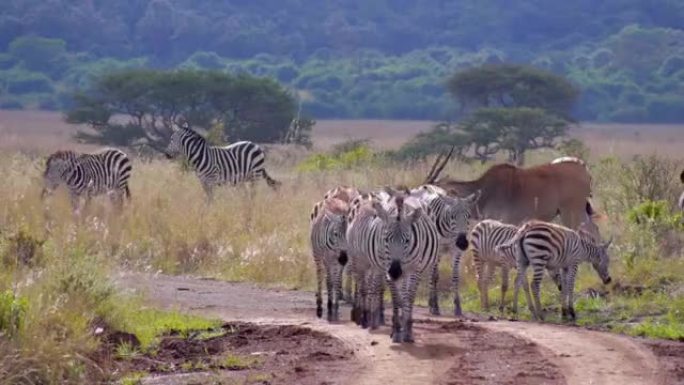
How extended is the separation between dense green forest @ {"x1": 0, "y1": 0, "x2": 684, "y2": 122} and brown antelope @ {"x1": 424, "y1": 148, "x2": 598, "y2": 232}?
5505cm

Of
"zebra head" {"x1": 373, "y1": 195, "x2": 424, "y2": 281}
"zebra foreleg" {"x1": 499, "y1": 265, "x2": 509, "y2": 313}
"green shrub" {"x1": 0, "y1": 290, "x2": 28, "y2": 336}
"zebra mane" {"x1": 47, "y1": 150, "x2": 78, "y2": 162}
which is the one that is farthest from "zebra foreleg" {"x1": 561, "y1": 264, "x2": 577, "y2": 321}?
"zebra mane" {"x1": 47, "y1": 150, "x2": 78, "y2": 162}

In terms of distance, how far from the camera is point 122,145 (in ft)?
142

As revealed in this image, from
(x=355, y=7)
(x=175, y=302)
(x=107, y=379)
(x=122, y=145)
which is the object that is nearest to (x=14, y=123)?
(x=122, y=145)

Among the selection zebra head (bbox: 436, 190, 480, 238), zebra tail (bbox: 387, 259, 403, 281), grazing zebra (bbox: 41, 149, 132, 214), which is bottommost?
zebra tail (bbox: 387, 259, 403, 281)

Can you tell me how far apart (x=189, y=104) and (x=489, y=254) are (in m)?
30.2

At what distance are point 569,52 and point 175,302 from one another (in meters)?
84.7

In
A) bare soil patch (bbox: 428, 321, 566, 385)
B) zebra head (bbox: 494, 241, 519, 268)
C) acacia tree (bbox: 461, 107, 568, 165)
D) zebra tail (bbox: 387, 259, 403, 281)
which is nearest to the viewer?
bare soil patch (bbox: 428, 321, 566, 385)

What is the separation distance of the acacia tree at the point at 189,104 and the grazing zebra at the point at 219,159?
17092 mm

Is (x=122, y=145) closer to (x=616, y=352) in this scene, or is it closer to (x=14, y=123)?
(x=14, y=123)

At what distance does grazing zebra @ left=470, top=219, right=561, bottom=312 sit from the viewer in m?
15.7

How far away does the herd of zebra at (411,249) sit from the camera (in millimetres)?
12328

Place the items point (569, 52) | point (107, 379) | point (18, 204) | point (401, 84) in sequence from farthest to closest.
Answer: point (569, 52), point (401, 84), point (18, 204), point (107, 379)

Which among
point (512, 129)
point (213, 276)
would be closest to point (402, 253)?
point (213, 276)

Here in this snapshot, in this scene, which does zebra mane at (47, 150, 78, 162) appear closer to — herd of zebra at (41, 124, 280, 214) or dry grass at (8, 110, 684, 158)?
herd of zebra at (41, 124, 280, 214)
